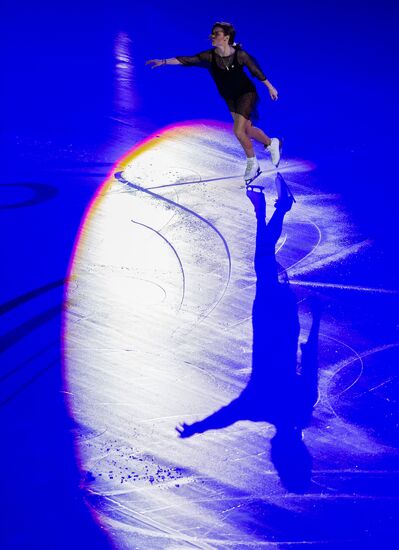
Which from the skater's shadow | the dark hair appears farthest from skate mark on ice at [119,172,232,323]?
the dark hair

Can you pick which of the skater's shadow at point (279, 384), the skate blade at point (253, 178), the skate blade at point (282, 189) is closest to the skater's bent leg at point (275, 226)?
the skate blade at point (282, 189)

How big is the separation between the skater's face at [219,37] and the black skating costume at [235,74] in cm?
14

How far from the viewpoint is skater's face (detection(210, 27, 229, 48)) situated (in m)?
6.34

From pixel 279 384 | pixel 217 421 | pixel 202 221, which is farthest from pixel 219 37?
pixel 217 421

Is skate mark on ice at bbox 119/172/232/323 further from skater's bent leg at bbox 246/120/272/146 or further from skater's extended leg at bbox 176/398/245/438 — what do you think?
skater's bent leg at bbox 246/120/272/146

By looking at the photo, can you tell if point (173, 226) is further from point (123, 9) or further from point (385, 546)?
point (123, 9)

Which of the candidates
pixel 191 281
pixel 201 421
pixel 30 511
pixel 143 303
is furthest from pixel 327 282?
pixel 30 511

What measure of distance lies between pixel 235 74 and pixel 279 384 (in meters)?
3.12

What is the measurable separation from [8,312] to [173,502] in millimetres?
1952

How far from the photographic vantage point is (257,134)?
7.07m

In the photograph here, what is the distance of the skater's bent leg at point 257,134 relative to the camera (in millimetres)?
7031

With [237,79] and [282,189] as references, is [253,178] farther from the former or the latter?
[237,79]

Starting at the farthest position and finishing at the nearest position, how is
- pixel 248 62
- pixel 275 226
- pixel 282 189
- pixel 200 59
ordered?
pixel 282 189 → pixel 200 59 → pixel 248 62 → pixel 275 226

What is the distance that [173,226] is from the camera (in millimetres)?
6262
